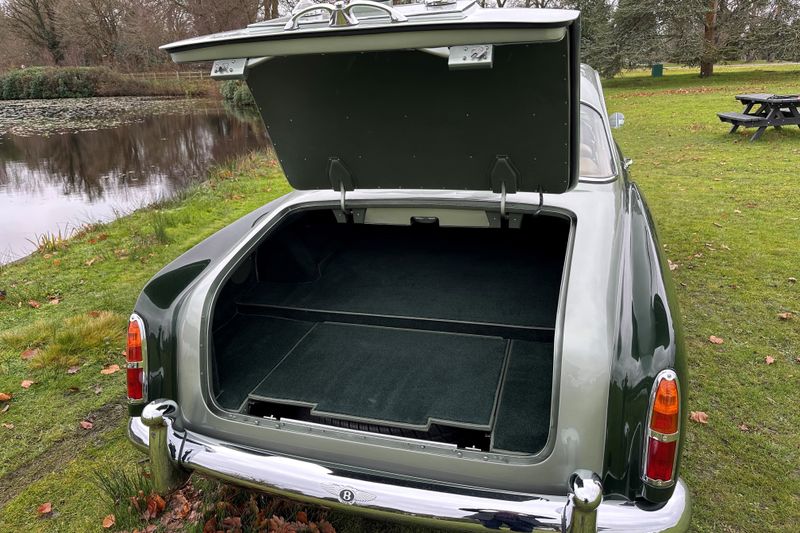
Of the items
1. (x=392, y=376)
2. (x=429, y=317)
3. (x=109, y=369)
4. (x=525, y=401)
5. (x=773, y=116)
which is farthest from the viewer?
(x=773, y=116)

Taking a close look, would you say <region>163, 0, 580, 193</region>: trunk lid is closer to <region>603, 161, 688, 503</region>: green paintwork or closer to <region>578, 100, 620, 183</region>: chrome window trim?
<region>578, 100, 620, 183</region>: chrome window trim

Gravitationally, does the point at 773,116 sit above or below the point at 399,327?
above

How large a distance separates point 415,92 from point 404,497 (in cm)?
144

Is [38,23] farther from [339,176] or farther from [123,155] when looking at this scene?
[339,176]

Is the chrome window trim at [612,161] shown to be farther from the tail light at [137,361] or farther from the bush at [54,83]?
the bush at [54,83]

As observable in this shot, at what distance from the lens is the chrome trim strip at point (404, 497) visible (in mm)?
1601

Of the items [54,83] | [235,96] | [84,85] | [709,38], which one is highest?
[709,38]

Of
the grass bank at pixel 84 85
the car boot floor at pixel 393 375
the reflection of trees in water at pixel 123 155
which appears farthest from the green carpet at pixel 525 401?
the grass bank at pixel 84 85

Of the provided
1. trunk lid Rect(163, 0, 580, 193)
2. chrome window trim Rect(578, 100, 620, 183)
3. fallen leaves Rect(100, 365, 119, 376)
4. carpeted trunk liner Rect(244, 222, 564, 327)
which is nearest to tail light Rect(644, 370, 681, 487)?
trunk lid Rect(163, 0, 580, 193)

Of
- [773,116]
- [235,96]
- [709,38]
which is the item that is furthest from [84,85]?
[773,116]

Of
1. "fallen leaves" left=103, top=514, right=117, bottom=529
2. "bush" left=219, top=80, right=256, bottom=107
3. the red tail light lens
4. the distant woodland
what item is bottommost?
"fallen leaves" left=103, top=514, right=117, bottom=529

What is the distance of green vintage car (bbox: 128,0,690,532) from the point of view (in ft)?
5.42

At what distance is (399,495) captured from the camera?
66.9 inches

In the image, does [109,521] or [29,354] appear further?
[29,354]
